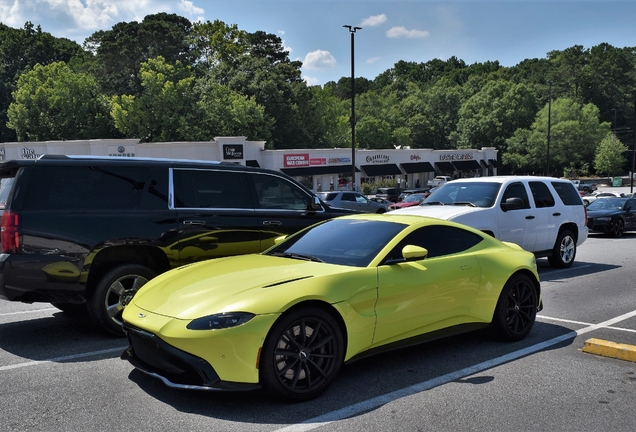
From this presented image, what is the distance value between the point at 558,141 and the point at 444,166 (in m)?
25.8

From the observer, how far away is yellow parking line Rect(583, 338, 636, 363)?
5.61 m

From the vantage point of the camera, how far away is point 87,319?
748 cm

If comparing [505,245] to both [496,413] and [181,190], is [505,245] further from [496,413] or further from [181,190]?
[181,190]

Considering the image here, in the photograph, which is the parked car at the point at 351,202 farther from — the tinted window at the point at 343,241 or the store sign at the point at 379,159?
the store sign at the point at 379,159

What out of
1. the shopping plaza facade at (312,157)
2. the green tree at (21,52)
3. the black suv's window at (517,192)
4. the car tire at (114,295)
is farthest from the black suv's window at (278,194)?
the green tree at (21,52)

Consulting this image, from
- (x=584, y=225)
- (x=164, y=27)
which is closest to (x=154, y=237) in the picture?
(x=584, y=225)

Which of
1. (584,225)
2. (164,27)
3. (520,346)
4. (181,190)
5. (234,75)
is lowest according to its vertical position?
(520,346)

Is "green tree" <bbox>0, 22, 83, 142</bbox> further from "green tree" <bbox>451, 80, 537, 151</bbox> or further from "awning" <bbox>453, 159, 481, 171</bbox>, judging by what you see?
"green tree" <bbox>451, 80, 537, 151</bbox>

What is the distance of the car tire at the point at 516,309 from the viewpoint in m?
6.16

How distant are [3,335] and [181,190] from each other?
8.57ft

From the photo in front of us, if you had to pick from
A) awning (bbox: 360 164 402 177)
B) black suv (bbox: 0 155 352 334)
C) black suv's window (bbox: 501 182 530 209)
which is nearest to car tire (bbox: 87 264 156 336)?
black suv (bbox: 0 155 352 334)

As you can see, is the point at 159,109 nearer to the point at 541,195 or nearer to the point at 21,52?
the point at 21,52

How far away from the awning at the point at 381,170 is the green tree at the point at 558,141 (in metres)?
30.3

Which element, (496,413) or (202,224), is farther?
(202,224)
